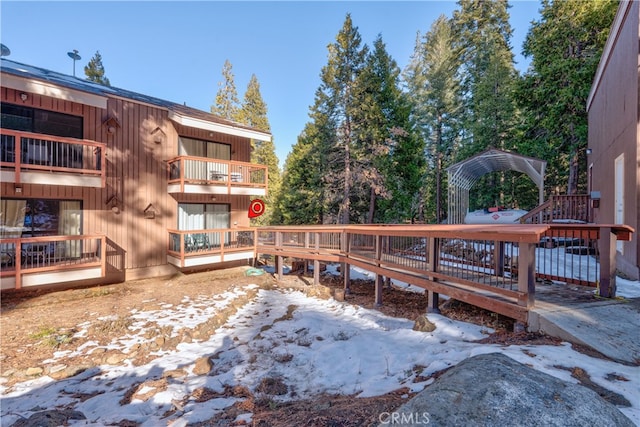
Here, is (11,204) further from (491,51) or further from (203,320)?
(491,51)

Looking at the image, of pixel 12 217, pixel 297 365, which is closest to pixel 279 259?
pixel 297 365

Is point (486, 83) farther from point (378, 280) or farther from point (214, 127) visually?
point (378, 280)

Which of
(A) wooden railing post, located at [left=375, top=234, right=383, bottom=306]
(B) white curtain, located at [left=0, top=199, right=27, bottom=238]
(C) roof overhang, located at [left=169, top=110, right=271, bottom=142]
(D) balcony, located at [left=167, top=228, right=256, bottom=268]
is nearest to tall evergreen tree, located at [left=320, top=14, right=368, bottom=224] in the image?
(C) roof overhang, located at [left=169, top=110, right=271, bottom=142]

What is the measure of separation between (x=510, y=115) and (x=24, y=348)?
87.6 feet

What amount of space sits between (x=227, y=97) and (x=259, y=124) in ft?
12.6

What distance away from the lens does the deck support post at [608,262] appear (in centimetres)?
455

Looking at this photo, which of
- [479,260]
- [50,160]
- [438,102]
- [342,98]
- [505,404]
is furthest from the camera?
[438,102]

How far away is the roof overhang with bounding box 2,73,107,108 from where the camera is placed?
7.67 m

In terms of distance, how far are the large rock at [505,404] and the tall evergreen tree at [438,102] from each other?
22445 millimetres

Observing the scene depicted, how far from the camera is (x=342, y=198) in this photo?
17453 millimetres

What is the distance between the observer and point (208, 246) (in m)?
11.2

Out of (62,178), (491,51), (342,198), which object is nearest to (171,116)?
(62,178)

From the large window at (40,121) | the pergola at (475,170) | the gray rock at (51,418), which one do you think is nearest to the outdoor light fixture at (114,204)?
the large window at (40,121)

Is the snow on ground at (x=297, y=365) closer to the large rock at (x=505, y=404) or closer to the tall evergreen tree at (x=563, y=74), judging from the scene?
the large rock at (x=505, y=404)
